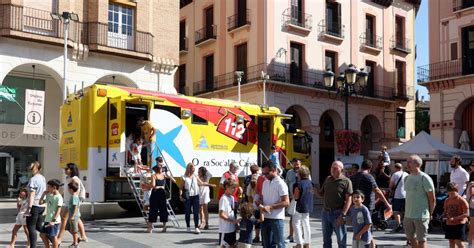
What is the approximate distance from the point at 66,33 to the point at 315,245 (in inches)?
524

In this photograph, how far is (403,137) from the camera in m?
37.7

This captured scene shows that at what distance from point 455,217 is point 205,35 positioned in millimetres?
27172

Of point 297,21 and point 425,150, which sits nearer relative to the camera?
point 425,150

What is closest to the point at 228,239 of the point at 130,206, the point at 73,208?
the point at 73,208

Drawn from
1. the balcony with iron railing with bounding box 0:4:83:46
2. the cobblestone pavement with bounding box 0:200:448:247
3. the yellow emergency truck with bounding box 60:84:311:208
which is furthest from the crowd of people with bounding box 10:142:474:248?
the balcony with iron railing with bounding box 0:4:83:46

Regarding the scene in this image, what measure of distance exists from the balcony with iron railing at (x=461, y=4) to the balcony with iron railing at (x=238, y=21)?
10.8 metres

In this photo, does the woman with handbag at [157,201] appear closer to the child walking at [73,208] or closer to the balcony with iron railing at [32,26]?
the child walking at [73,208]

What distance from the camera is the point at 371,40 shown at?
120 feet

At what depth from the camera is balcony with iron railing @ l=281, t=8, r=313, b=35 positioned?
31484 mm

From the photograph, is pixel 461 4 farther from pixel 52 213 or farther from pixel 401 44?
pixel 52 213

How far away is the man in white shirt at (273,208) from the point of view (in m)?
8.81

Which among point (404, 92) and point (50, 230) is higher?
point (404, 92)

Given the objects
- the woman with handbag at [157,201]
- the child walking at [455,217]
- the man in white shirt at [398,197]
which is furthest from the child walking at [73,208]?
the man in white shirt at [398,197]

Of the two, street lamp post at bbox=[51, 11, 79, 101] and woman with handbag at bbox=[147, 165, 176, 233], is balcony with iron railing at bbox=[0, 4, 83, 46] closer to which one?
street lamp post at bbox=[51, 11, 79, 101]
